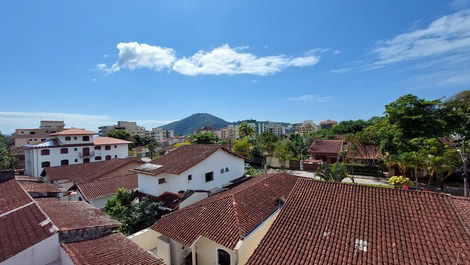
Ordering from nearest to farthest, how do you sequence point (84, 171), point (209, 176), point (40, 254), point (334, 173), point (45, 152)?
point (40, 254)
point (334, 173)
point (209, 176)
point (84, 171)
point (45, 152)

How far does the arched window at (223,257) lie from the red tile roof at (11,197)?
9.42 m

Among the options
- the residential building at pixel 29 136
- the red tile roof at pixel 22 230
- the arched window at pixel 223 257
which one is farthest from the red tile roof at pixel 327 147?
the residential building at pixel 29 136

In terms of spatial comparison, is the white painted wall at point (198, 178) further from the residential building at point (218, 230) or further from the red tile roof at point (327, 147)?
the red tile roof at point (327, 147)

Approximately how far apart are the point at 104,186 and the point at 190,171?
979 cm

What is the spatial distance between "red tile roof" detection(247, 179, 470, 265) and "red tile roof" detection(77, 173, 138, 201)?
18082mm

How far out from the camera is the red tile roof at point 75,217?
812 cm

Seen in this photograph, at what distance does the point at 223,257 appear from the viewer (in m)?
10.1

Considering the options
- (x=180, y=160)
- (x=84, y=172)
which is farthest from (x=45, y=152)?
(x=180, y=160)

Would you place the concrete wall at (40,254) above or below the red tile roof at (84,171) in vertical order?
above

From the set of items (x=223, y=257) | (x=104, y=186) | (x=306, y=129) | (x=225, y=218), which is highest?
(x=306, y=129)

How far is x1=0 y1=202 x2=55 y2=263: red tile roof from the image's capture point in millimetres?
6426

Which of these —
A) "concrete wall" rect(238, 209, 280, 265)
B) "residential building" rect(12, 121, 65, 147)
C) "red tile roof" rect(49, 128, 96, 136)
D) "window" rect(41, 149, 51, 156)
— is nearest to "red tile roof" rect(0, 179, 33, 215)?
"concrete wall" rect(238, 209, 280, 265)

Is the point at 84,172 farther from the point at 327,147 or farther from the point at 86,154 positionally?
the point at 327,147

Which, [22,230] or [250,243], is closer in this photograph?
[22,230]
